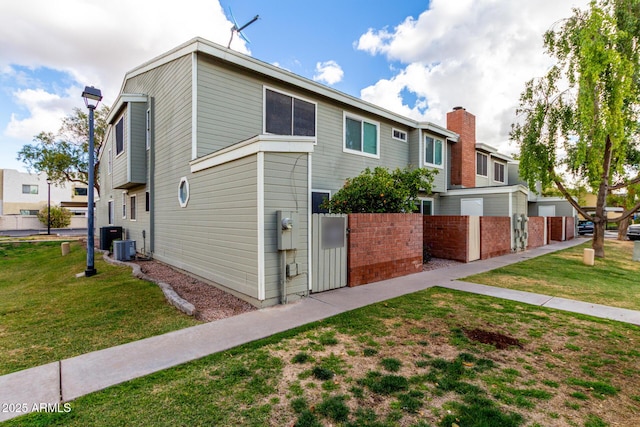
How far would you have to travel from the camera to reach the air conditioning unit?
32.8 ft

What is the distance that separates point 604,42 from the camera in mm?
10305

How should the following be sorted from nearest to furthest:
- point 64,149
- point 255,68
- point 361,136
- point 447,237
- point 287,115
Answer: point 255,68, point 287,115, point 447,237, point 361,136, point 64,149

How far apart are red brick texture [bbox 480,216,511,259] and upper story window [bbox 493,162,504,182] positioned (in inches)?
379

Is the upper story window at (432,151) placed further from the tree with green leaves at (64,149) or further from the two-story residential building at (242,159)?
the tree with green leaves at (64,149)

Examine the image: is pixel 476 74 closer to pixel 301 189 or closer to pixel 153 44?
pixel 301 189

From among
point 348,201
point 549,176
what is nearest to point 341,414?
point 348,201

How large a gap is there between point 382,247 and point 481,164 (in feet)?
49.2

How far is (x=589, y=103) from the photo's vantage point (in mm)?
10453

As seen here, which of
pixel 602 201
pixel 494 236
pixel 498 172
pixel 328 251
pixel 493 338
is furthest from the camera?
pixel 498 172

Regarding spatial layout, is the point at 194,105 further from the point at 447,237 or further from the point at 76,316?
the point at 447,237

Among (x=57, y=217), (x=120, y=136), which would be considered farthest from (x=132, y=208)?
(x=57, y=217)

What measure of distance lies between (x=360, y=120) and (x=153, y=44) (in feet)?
35.1

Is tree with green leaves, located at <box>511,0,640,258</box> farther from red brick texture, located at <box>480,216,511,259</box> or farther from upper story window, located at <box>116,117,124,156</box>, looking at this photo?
upper story window, located at <box>116,117,124,156</box>

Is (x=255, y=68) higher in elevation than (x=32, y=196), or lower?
higher
